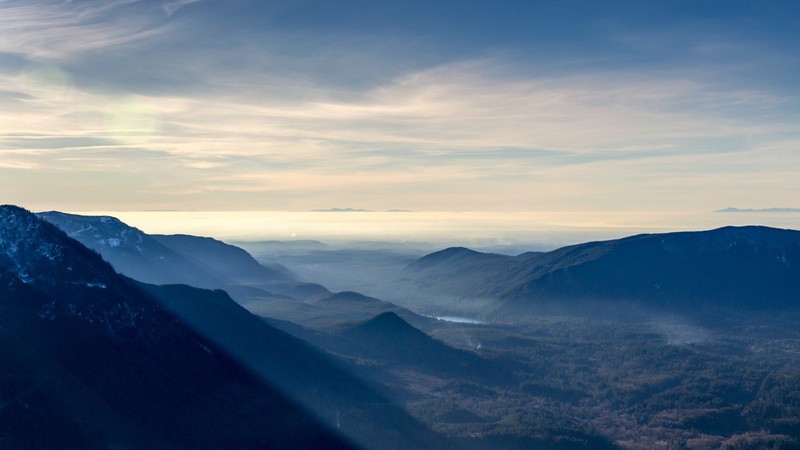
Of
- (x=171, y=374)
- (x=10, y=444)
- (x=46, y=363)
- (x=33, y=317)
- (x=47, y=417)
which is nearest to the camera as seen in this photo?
(x=10, y=444)

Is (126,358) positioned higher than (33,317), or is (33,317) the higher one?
(33,317)

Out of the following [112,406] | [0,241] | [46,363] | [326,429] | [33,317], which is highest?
[0,241]

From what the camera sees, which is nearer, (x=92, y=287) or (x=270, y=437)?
(x=270, y=437)

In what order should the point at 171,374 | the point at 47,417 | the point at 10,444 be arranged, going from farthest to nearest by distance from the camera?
the point at 171,374 < the point at 47,417 < the point at 10,444

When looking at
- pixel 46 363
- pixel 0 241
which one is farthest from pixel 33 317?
pixel 0 241

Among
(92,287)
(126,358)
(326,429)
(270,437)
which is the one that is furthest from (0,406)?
(326,429)

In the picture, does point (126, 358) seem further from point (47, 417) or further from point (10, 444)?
point (10, 444)

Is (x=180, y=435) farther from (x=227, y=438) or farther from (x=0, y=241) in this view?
(x=0, y=241)
